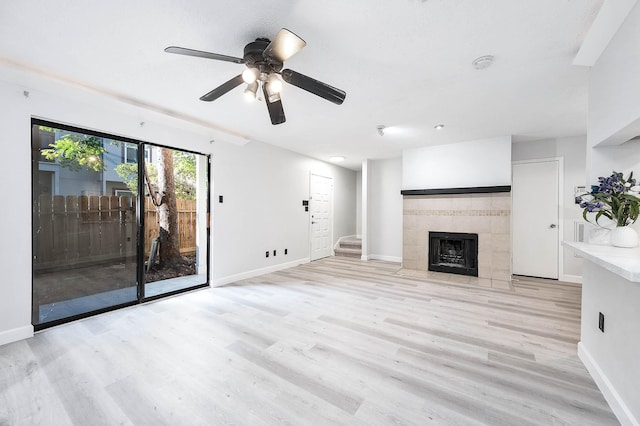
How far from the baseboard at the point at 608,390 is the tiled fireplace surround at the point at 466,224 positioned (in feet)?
8.69

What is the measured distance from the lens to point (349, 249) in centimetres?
693

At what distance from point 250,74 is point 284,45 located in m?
0.45

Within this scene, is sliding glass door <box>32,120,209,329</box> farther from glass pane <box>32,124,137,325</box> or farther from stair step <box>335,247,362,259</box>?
stair step <box>335,247,362,259</box>

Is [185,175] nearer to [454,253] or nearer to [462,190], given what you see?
[462,190]

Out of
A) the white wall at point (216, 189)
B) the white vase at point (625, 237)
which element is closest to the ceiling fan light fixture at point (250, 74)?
the white wall at point (216, 189)

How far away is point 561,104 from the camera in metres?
3.07

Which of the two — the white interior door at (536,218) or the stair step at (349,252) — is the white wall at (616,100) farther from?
the stair step at (349,252)

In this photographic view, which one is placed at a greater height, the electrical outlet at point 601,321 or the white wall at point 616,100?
the white wall at point 616,100

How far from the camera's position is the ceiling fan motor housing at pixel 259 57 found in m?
1.86

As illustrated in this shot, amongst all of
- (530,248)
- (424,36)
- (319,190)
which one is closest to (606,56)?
(424,36)

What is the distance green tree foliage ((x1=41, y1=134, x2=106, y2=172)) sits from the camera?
2852 millimetres

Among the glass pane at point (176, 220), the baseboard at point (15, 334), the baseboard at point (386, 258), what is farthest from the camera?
the baseboard at point (386, 258)

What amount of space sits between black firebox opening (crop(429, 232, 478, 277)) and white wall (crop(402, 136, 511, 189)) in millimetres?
996

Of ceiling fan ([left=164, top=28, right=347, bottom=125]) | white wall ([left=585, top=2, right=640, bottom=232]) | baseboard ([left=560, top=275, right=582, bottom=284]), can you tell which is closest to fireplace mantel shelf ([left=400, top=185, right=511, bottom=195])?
baseboard ([left=560, top=275, right=582, bottom=284])
